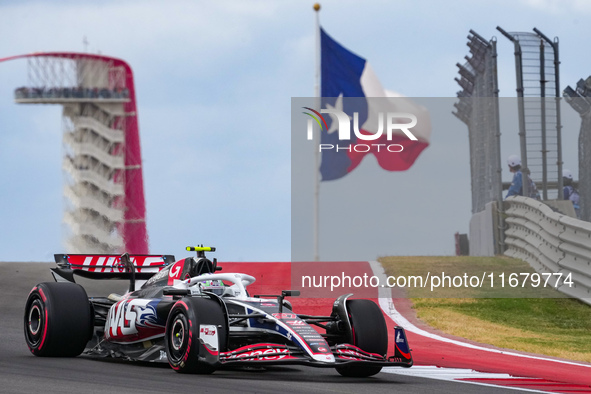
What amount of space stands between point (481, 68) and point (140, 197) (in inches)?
1326

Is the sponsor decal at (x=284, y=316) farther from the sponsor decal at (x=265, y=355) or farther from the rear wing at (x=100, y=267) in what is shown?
the rear wing at (x=100, y=267)

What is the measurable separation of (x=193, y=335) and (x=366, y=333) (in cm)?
184

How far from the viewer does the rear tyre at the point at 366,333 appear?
9461 millimetres

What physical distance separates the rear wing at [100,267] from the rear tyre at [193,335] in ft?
8.95

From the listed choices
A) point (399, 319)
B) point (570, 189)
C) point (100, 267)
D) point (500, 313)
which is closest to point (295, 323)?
point (100, 267)

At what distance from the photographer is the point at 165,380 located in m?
8.43

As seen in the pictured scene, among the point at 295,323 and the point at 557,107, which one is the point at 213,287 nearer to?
the point at 295,323

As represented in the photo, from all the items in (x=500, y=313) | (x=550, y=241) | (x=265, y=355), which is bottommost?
(x=500, y=313)

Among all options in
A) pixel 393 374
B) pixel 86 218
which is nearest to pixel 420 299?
pixel 393 374

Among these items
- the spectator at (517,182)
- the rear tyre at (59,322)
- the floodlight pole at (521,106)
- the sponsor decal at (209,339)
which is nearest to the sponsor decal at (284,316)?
the sponsor decal at (209,339)

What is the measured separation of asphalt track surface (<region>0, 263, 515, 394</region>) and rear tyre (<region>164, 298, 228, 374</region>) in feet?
0.37

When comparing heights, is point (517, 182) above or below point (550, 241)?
above

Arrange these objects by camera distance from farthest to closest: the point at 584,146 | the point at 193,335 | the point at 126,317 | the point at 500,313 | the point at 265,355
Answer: the point at 584,146, the point at 500,313, the point at 126,317, the point at 193,335, the point at 265,355

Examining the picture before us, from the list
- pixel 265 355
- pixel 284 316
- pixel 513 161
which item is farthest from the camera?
pixel 513 161
